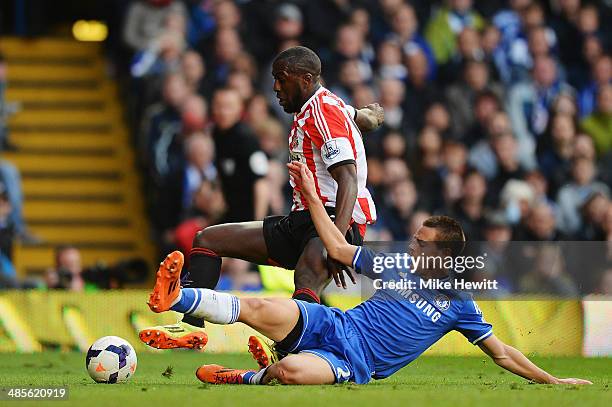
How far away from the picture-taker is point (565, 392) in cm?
797

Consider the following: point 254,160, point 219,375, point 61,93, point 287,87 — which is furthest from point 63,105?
point 219,375

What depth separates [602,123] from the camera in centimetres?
1641

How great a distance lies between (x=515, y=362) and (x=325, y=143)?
1.75 metres

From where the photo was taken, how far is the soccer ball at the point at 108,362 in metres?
8.59

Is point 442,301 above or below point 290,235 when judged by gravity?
below

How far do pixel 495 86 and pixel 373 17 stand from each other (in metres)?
1.60

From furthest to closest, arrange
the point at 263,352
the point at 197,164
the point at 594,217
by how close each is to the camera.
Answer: the point at 594,217 < the point at 197,164 < the point at 263,352

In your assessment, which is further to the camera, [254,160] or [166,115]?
[166,115]

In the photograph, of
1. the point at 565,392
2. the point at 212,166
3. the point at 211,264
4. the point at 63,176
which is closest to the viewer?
the point at 565,392

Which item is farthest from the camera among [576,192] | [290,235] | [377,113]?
[576,192]

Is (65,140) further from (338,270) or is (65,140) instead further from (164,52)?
(338,270)

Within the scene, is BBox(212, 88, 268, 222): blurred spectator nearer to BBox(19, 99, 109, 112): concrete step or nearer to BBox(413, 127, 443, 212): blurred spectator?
BBox(413, 127, 443, 212): blurred spectator

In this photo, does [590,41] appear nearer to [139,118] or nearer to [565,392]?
[139,118]

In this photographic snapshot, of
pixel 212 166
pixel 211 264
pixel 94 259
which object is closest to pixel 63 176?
pixel 94 259
